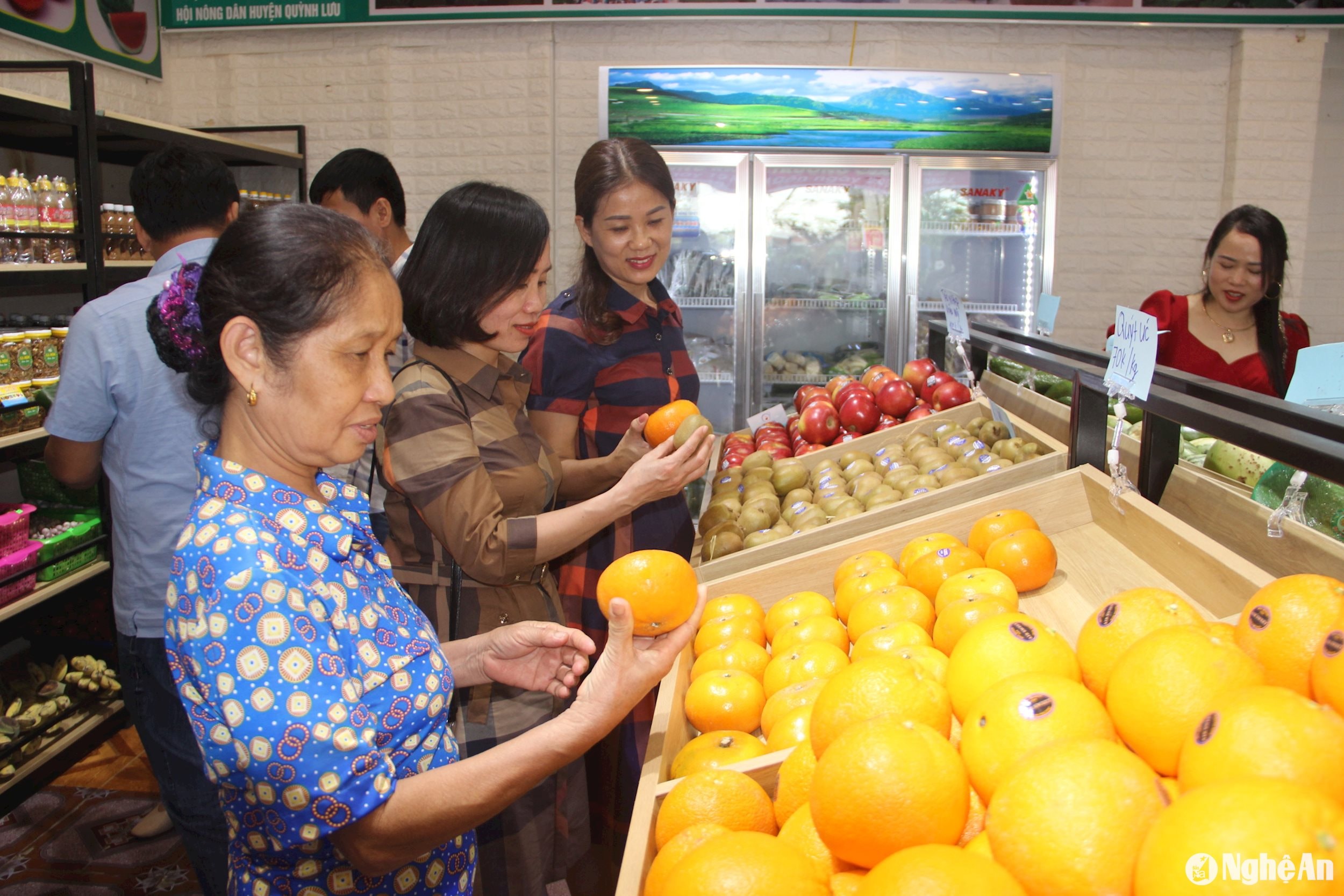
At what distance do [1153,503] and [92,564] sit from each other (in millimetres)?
3760

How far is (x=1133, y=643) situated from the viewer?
965 millimetres

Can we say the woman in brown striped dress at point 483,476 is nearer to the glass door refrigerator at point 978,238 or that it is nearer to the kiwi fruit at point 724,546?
the kiwi fruit at point 724,546

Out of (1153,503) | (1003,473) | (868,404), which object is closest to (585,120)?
(868,404)

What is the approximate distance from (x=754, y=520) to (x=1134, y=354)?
1.08 m

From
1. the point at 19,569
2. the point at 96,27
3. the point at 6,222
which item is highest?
the point at 96,27

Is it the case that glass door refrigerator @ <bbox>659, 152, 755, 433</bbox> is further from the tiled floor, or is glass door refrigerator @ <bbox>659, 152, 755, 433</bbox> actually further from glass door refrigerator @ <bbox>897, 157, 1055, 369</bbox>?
the tiled floor

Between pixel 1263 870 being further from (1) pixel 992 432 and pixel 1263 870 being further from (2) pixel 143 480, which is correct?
(2) pixel 143 480

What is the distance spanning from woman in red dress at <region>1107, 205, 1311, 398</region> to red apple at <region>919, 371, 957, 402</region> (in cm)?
79

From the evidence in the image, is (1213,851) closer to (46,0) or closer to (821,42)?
(821,42)

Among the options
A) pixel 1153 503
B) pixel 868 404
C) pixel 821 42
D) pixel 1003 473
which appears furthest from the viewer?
pixel 821 42

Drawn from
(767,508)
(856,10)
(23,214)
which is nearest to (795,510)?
(767,508)

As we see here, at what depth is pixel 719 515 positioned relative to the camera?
2570 mm

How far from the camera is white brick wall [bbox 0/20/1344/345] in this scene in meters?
5.49

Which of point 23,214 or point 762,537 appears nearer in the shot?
point 762,537
